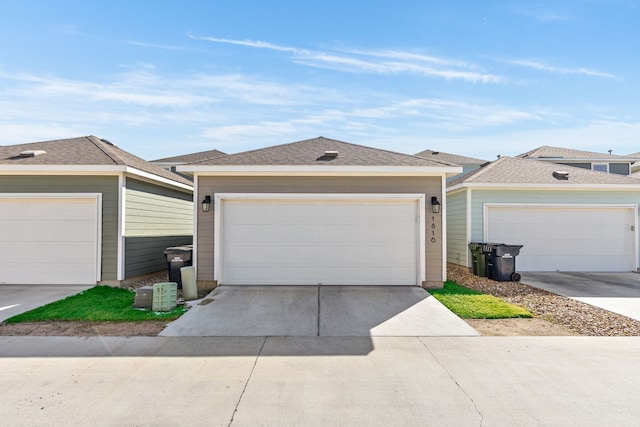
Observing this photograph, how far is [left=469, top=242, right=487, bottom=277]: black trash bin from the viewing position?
912 centimetres

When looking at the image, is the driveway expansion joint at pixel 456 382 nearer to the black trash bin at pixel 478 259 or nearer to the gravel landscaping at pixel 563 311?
the gravel landscaping at pixel 563 311

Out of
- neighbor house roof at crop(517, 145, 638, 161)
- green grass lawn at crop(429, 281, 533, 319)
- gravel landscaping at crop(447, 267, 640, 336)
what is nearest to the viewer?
gravel landscaping at crop(447, 267, 640, 336)

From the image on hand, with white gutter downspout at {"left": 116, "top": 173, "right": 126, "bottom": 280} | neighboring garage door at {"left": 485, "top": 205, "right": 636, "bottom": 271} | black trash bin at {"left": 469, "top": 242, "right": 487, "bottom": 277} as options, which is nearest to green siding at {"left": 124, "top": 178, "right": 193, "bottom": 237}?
white gutter downspout at {"left": 116, "top": 173, "right": 126, "bottom": 280}

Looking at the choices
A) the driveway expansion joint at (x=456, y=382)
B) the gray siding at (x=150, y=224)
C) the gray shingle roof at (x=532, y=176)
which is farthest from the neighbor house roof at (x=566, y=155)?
the gray siding at (x=150, y=224)

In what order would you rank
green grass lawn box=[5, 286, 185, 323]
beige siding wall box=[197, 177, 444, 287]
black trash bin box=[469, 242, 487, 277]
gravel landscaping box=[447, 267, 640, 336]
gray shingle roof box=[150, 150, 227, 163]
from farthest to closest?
gray shingle roof box=[150, 150, 227, 163] < black trash bin box=[469, 242, 487, 277] < beige siding wall box=[197, 177, 444, 287] < green grass lawn box=[5, 286, 185, 323] < gravel landscaping box=[447, 267, 640, 336]

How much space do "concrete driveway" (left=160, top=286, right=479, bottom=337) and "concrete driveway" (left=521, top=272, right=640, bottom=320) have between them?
3210 mm

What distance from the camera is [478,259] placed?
369 inches

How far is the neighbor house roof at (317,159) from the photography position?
7.62 meters

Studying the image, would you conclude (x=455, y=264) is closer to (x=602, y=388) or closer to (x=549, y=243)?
(x=549, y=243)

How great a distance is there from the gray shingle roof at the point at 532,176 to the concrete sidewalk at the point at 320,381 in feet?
20.7

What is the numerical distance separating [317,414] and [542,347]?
3.30 metres

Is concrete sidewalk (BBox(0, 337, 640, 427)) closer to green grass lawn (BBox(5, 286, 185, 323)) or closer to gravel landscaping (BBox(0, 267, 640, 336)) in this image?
gravel landscaping (BBox(0, 267, 640, 336))

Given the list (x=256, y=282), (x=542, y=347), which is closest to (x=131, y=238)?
(x=256, y=282)

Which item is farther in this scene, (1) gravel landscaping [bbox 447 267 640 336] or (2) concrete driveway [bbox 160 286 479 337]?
(1) gravel landscaping [bbox 447 267 640 336]
